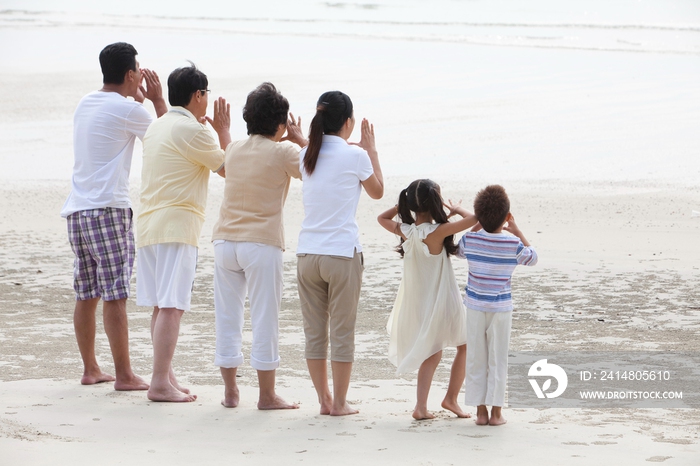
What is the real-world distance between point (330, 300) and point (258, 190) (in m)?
0.68

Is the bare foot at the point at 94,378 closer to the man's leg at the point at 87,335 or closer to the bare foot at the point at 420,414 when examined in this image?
the man's leg at the point at 87,335

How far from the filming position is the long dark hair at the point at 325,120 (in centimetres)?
486

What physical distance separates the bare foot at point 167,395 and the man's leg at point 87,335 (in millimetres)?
619

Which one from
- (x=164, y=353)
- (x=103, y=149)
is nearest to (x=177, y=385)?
(x=164, y=353)

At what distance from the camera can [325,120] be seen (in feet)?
16.0

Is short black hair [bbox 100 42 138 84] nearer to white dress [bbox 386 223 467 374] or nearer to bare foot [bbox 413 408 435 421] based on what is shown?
white dress [bbox 386 223 467 374]

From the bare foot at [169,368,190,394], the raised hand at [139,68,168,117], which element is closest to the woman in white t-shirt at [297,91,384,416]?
the bare foot at [169,368,190,394]

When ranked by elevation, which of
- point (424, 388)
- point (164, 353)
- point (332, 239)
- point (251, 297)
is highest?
point (332, 239)

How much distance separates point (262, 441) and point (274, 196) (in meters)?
1.28

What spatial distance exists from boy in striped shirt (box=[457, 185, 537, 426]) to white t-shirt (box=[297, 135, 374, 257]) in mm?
619

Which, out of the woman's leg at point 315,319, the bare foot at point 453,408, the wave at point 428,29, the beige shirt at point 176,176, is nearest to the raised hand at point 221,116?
the beige shirt at point 176,176

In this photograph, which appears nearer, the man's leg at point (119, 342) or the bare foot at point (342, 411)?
the bare foot at point (342, 411)

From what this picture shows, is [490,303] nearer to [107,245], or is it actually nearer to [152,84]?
[107,245]

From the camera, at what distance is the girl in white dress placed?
490cm
